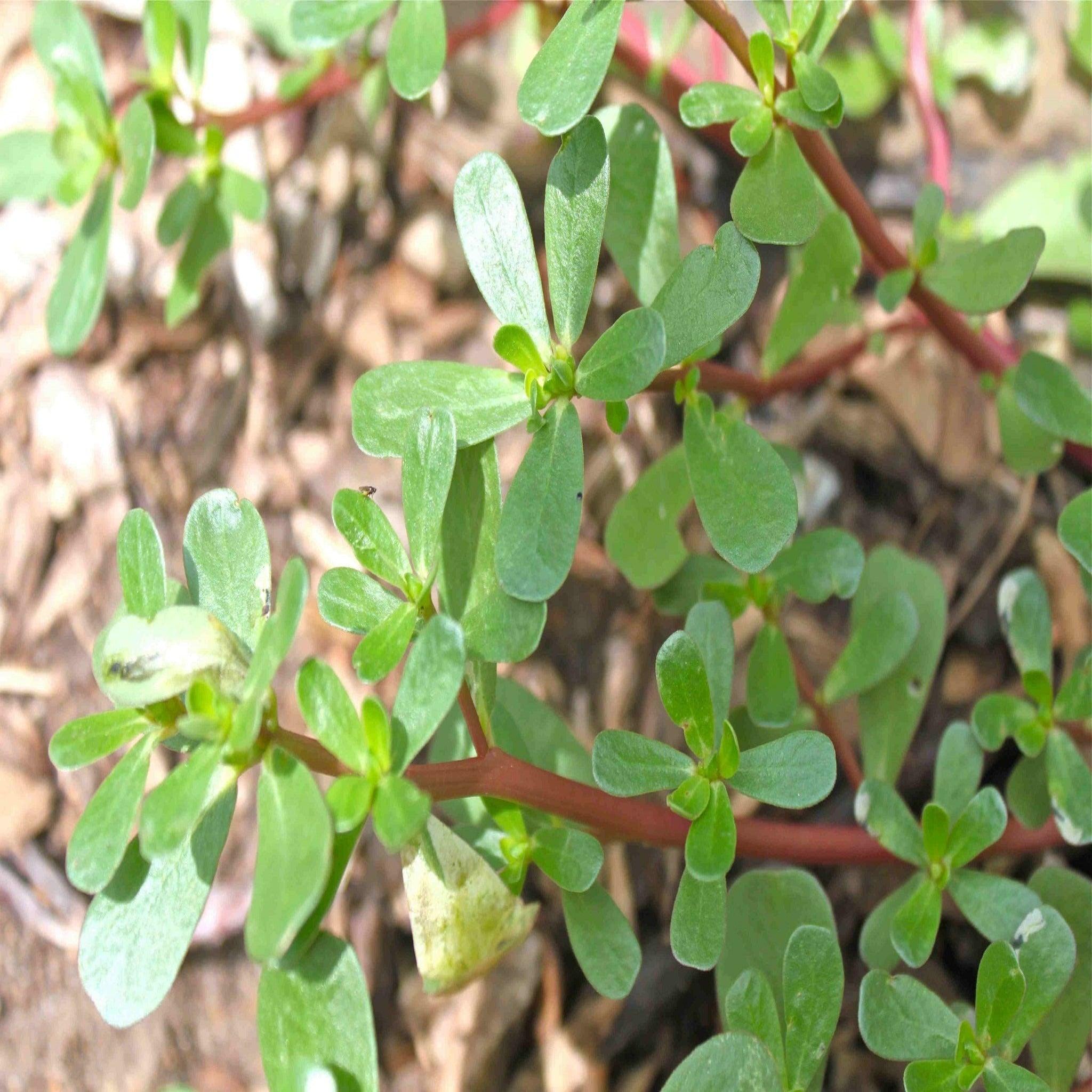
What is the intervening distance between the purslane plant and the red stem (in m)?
0.68

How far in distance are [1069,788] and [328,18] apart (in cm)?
117

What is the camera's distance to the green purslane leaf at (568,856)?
3.32 feet

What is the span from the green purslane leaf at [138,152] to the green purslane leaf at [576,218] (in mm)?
580

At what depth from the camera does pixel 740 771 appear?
1018mm

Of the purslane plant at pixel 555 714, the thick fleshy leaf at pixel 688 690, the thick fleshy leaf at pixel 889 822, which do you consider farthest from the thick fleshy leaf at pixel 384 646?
the thick fleshy leaf at pixel 889 822

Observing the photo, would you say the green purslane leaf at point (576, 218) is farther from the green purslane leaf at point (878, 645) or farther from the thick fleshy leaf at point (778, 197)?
the green purslane leaf at point (878, 645)

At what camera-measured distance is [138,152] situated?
1.32 meters

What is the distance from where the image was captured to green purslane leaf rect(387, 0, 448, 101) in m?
1.16

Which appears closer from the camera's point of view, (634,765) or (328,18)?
(634,765)

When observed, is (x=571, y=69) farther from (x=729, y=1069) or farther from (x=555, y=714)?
(x=729, y=1069)

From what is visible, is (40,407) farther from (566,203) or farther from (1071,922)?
(1071,922)

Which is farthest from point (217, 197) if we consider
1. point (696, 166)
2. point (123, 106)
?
point (696, 166)

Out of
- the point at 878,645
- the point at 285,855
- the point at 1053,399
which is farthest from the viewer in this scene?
the point at 878,645

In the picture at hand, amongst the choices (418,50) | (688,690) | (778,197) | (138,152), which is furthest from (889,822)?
(138,152)
